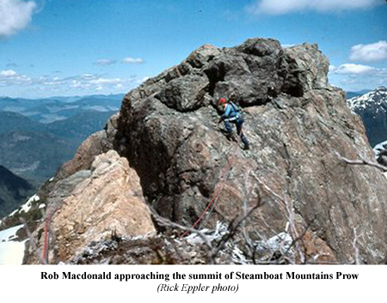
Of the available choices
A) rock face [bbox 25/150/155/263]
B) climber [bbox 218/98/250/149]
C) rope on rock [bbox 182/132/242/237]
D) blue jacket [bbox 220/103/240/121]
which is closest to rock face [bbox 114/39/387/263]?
rope on rock [bbox 182/132/242/237]

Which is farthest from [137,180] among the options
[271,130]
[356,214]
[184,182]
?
[356,214]

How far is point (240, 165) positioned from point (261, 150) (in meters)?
1.86

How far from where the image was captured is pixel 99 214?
14.5 metres

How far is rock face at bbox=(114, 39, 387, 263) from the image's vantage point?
1421 cm

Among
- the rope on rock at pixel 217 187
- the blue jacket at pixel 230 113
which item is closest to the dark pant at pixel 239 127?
the blue jacket at pixel 230 113

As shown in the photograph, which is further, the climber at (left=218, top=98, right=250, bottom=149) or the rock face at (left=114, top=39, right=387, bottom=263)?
the climber at (left=218, top=98, right=250, bottom=149)

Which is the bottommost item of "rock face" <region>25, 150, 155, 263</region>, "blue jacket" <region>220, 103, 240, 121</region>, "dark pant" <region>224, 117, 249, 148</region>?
"rock face" <region>25, 150, 155, 263</region>

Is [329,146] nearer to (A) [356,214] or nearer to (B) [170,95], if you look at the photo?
(A) [356,214]

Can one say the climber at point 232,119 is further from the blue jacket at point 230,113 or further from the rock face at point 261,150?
the rock face at point 261,150

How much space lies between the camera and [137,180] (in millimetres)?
17453

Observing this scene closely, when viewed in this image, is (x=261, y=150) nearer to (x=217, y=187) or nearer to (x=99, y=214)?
(x=217, y=187)

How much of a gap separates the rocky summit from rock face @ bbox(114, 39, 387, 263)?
0.06m

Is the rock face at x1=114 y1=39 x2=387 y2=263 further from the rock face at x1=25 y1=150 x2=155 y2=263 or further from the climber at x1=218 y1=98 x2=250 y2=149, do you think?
the rock face at x1=25 y1=150 x2=155 y2=263

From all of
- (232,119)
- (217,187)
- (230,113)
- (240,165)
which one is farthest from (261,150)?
(217,187)
